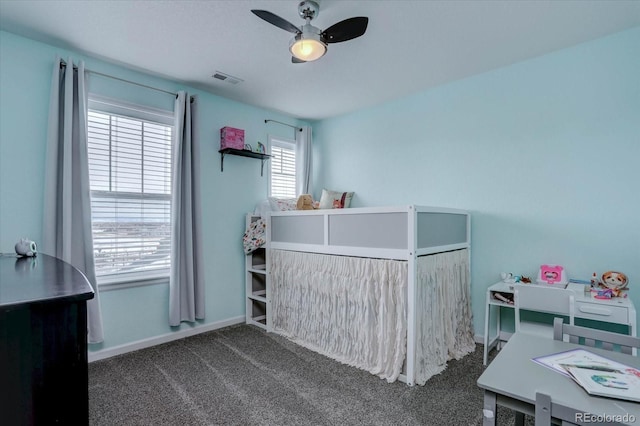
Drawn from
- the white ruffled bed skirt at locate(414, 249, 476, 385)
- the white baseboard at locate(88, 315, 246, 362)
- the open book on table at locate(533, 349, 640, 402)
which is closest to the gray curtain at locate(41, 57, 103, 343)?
the white baseboard at locate(88, 315, 246, 362)

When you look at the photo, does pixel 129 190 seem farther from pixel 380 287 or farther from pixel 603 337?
pixel 603 337

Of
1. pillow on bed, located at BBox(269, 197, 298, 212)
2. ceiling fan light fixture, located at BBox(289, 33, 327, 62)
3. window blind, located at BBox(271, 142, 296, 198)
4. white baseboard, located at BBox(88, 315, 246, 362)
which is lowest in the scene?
white baseboard, located at BBox(88, 315, 246, 362)

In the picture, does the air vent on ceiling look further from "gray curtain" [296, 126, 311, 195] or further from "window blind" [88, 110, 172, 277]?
"gray curtain" [296, 126, 311, 195]

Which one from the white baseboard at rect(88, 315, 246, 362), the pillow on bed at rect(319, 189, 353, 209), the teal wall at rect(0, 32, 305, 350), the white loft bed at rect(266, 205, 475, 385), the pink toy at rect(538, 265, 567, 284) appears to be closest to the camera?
the white loft bed at rect(266, 205, 475, 385)

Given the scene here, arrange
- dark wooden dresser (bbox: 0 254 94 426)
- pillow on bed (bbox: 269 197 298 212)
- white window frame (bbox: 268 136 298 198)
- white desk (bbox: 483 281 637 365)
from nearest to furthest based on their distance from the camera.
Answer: dark wooden dresser (bbox: 0 254 94 426) < white desk (bbox: 483 281 637 365) < pillow on bed (bbox: 269 197 298 212) < white window frame (bbox: 268 136 298 198)

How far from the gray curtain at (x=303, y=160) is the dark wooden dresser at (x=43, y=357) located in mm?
3543

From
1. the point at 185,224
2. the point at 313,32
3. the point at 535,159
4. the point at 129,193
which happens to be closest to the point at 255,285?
the point at 185,224

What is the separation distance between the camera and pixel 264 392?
7.27 ft

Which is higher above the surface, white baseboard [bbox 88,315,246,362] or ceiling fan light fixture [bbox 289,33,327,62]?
ceiling fan light fixture [bbox 289,33,327,62]

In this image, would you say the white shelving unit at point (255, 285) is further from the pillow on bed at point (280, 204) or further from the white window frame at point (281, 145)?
the white window frame at point (281, 145)

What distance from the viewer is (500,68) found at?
9.69ft

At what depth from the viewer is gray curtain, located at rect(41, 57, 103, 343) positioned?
2.48 metres

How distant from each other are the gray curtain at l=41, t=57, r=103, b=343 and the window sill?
5.7 inches

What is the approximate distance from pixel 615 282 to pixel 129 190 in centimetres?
386
